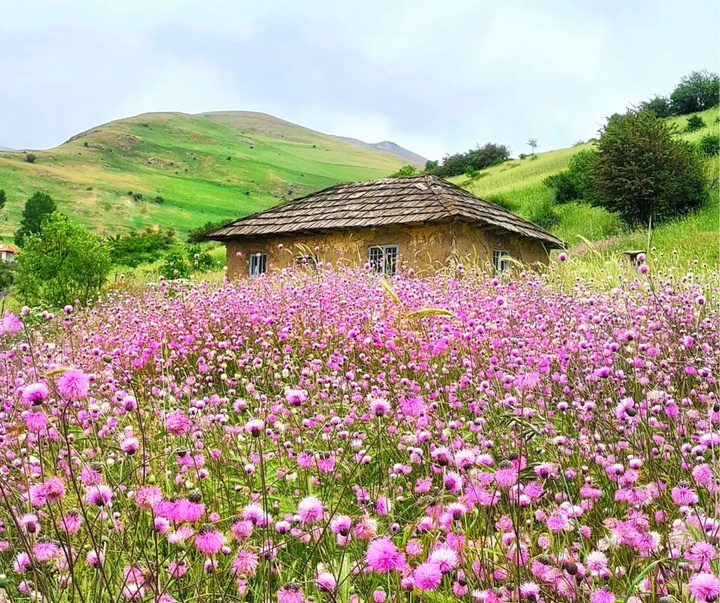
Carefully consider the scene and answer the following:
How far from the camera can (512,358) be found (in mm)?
3848

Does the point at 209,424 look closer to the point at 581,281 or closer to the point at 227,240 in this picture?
the point at 581,281

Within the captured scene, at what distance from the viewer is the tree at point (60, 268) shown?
17609 millimetres

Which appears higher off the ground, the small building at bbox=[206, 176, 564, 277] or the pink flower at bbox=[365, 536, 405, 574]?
the small building at bbox=[206, 176, 564, 277]

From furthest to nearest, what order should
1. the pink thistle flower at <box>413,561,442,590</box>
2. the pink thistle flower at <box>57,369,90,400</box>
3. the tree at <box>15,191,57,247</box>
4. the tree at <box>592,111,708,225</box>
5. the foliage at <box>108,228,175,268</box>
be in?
the tree at <box>15,191,57,247</box>, the foliage at <box>108,228,175,268</box>, the tree at <box>592,111,708,225</box>, the pink thistle flower at <box>57,369,90,400</box>, the pink thistle flower at <box>413,561,442,590</box>

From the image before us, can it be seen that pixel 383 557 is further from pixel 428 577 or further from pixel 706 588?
pixel 706 588

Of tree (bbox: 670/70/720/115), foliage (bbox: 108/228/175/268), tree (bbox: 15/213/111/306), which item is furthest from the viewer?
tree (bbox: 670/70/720/115)

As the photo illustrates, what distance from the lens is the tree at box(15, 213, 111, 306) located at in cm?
1761

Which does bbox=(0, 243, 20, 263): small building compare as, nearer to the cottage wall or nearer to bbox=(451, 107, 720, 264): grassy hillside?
bbox=(451, 107, 720, 264): grassy hillside

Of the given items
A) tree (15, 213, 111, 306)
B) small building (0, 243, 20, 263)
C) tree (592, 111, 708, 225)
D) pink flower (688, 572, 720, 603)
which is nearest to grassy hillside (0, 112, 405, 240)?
small building (0, 243, 20, 263)

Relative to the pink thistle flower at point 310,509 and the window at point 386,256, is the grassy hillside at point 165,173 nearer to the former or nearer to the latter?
the window at point 386,256

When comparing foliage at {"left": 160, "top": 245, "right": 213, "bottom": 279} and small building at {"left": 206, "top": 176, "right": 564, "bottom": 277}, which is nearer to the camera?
small building at {"left": 206, "top": 176, "right": 564, "bottom": 277}

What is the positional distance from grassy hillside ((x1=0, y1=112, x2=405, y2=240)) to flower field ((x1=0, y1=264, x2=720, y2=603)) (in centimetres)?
8516

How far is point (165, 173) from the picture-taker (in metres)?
134

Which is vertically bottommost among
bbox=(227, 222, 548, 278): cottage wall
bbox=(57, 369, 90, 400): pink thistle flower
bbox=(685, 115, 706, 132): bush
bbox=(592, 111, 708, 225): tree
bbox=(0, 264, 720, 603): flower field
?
bbox=(0, 264, 720, 603): flower field
